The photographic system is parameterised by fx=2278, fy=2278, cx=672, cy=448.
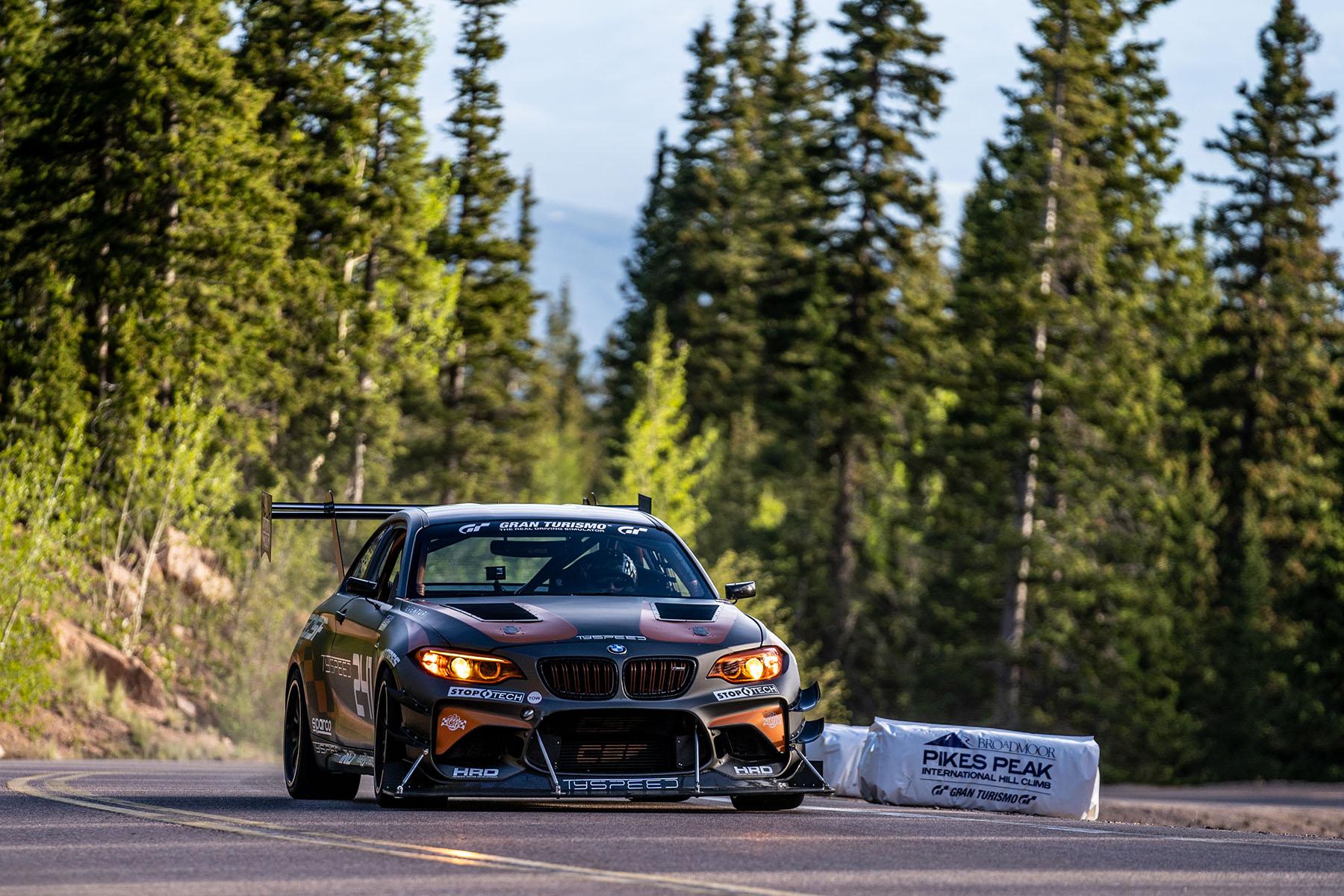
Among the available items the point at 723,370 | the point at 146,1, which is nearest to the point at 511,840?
the point at 146,1

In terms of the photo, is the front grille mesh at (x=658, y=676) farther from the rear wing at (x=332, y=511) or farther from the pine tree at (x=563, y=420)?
the pine tree at (x=563, y=420)

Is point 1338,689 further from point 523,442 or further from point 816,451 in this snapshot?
point 523,442

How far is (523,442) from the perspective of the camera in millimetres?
74688

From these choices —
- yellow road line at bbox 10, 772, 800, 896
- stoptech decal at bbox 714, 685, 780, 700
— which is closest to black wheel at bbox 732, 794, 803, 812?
stoptech decal at bbox 714, 685, 780, 700

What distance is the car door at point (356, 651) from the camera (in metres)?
12.6

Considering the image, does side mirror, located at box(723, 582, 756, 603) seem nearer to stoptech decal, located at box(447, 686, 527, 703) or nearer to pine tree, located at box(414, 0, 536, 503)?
stoptech decal, located at box(447, 686, 527, 703)

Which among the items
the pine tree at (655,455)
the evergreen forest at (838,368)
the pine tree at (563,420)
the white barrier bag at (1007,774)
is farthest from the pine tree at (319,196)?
the white barrier bag at (1007,774)

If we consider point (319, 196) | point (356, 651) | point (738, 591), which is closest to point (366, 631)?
point (356, 651)

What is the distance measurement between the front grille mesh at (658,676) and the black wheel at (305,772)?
264 cm

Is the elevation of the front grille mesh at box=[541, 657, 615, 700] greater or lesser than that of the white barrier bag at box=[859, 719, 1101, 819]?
greater

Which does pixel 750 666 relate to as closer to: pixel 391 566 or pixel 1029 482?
pixel 391 566

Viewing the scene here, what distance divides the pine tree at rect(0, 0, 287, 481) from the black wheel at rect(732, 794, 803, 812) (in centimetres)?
3071

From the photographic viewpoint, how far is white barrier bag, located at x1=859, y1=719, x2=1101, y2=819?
16203 millimetres

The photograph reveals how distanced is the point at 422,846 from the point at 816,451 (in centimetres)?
6567
